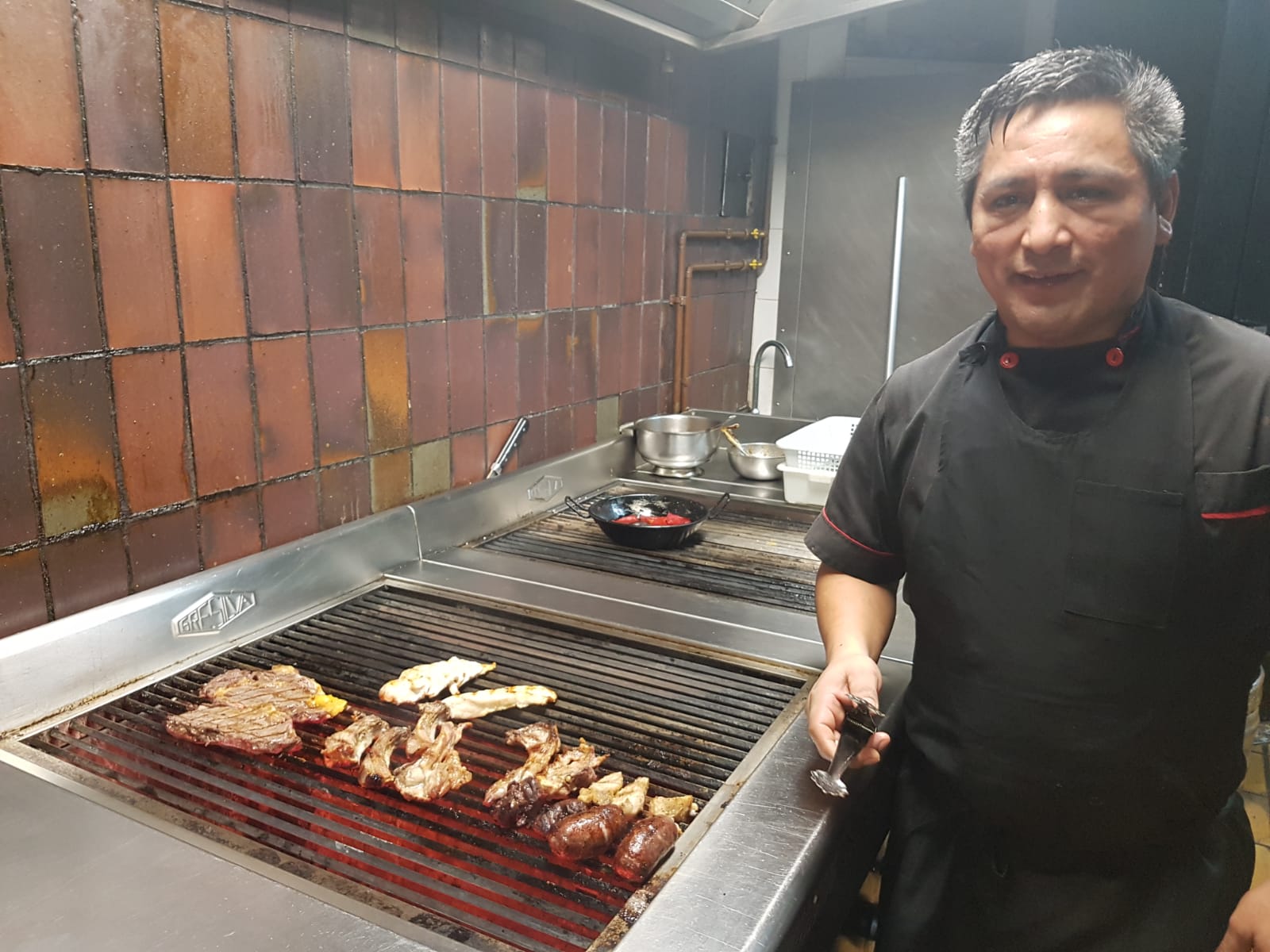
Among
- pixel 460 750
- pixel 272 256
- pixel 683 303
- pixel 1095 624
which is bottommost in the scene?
pixel 460 750

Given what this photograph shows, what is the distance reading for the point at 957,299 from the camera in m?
3.48

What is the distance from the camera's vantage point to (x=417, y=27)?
6.29 feet

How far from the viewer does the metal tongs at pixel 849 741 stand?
1.12 meters

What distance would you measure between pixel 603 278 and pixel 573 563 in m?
1.07

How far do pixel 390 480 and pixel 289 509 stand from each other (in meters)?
0.28

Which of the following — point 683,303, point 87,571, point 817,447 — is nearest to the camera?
point 87,571

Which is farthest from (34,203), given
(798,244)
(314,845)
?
(798,244)

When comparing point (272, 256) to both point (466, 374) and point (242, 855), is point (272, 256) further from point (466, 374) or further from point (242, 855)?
point (242, 855)

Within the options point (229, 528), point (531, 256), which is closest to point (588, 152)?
point (531, 256)

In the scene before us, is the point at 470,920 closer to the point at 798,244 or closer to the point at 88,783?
the point at 88,783

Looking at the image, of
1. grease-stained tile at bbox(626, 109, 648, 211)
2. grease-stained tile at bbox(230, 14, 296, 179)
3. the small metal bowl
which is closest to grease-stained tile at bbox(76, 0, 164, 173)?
grease-stained tile at bbox(230, 14, 296, 179)

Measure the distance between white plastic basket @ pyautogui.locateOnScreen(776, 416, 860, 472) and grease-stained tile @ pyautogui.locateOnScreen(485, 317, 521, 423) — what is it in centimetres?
74

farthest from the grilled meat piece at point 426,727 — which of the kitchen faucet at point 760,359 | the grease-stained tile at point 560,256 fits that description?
the kitchen faucet at point 760,359

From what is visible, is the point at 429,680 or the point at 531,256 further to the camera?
the point at 531,256
